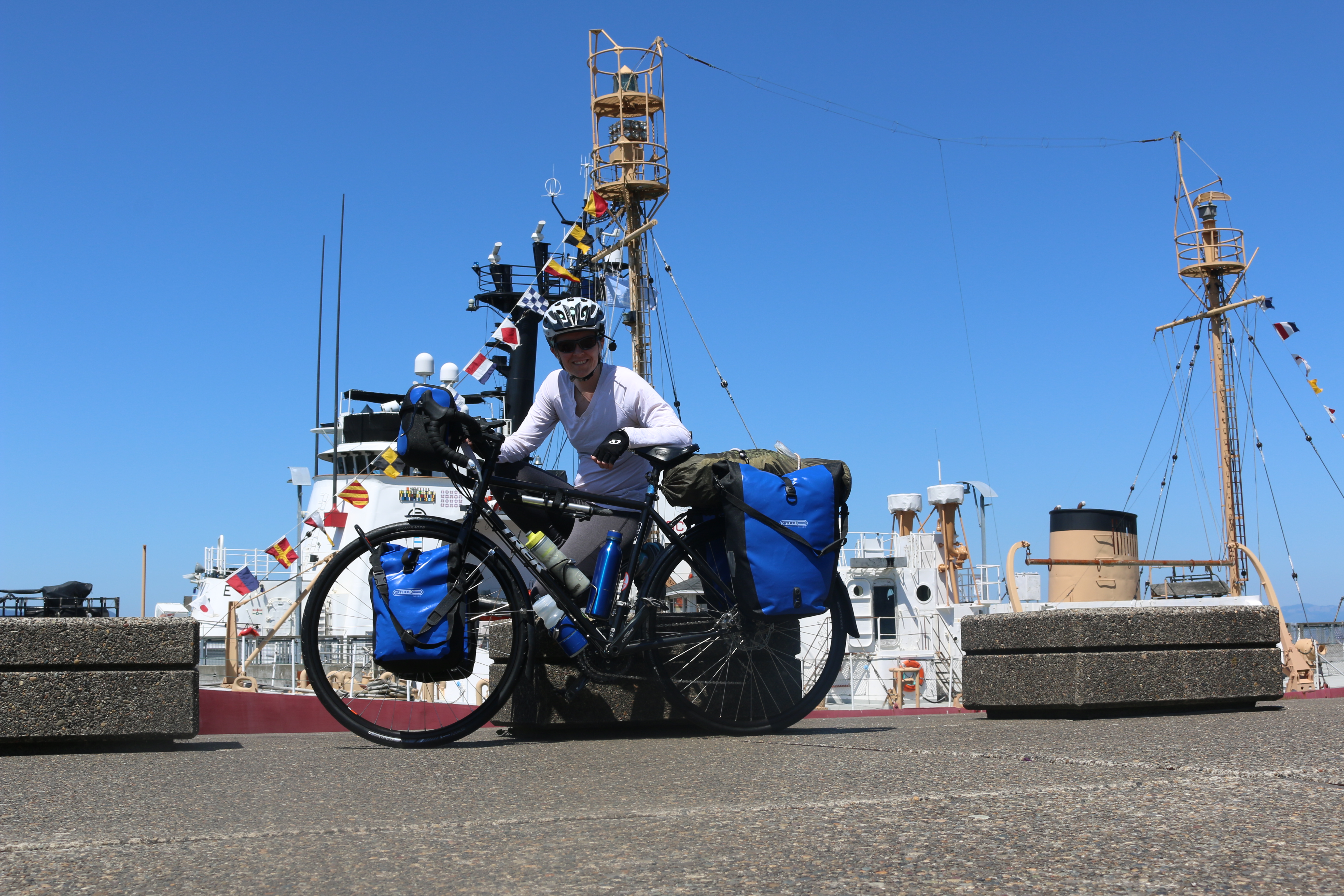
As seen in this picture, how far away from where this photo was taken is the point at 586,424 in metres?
4.16

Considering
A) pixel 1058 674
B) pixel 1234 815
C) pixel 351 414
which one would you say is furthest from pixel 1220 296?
pixel 1234 815

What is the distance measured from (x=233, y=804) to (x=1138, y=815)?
1891mm

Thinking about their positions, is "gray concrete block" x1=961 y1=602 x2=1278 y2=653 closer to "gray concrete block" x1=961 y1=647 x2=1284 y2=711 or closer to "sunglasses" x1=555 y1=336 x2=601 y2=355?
"gray concrete block" x1=961 y1=647 x2=1284 y2=711

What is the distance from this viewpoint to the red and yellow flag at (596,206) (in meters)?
27.3

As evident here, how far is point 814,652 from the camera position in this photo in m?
4.59

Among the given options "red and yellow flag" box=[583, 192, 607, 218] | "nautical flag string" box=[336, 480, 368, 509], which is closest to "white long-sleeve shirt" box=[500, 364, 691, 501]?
"nautical flag string" box=[336, 480, 368, 509]

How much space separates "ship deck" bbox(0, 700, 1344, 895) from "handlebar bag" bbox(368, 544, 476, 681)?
0.92ft

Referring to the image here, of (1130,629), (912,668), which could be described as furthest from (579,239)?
(1130,629)

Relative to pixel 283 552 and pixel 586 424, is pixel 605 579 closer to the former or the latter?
pixel 586 424

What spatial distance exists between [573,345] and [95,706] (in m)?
2.00

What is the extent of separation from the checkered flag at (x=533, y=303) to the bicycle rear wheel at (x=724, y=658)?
18848 mm

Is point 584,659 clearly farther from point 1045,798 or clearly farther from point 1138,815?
point 1138,815

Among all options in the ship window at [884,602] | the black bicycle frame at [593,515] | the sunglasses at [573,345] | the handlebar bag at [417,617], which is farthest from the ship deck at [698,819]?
the ship window at [884,602]

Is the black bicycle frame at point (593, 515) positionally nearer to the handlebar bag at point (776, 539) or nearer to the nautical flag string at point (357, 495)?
the handlebar bag at point (776, 539)
